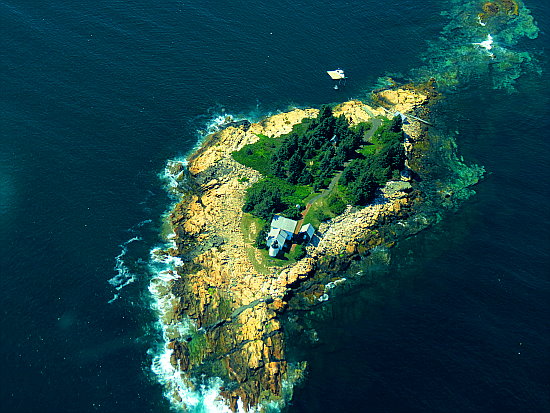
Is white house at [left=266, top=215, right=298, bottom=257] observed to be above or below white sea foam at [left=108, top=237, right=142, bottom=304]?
above

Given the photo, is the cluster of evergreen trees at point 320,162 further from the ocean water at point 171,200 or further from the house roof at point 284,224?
the ocean water at point 171,200

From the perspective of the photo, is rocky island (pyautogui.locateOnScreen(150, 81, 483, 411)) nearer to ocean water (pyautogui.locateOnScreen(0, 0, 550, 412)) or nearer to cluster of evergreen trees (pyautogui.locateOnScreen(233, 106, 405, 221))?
cluster of evergreen trees (pyautogui.locateOnScreen(233, 106, 405, 221))

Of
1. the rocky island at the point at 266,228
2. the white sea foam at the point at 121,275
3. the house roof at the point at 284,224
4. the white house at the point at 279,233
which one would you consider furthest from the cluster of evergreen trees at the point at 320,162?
the white sea foam at the point at 121,275

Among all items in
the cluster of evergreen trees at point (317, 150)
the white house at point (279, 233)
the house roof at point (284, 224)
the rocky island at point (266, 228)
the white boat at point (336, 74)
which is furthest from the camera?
the white boat at point (336, 74)

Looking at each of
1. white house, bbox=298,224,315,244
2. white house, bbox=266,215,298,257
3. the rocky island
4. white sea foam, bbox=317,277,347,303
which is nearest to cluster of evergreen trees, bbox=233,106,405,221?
the rocky island

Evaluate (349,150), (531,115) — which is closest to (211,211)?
(349,150)

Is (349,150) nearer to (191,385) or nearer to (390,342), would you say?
(390,342)
